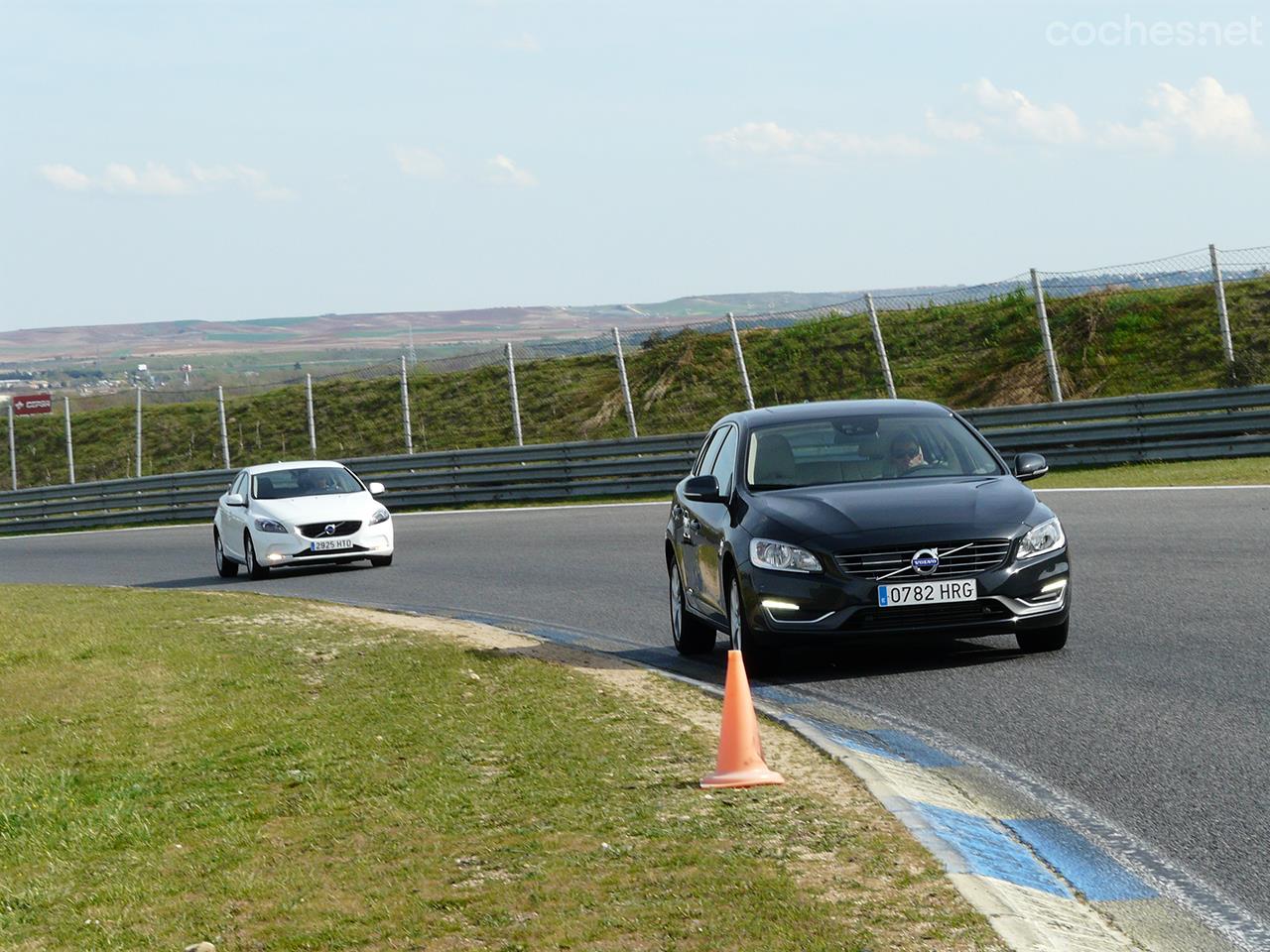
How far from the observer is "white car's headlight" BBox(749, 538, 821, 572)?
9.81 meters

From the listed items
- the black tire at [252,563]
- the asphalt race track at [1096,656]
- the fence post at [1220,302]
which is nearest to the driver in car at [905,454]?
the asphalt race track at [1096,656]

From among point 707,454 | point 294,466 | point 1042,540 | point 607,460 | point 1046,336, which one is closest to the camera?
point 1042,540

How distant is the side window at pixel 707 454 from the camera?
12.1m

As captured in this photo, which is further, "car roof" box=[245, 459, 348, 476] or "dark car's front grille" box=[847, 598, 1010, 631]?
"car roof" box=[245, 459, 348, 476]

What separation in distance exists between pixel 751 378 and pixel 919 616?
32.0 metres

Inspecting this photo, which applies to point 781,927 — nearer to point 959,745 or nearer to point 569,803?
point 569,803

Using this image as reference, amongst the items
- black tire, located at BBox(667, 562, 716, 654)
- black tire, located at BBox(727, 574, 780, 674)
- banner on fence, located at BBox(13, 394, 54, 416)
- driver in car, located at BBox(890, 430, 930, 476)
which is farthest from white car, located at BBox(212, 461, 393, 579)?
banner on fence, located at BBox(13, 394, 54, 416)

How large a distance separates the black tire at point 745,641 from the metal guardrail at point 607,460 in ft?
46.5

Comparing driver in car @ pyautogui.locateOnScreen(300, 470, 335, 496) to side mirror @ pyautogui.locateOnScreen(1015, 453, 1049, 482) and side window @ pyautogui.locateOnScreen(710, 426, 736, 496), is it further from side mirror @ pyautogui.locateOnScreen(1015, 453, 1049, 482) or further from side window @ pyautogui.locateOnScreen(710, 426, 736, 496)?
side mirror @ pyautogui.locateOnScreen(1015, 453, 1049, 482)

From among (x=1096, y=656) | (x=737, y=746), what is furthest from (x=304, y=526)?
(x=737, y=746)

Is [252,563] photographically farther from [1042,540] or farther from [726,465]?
[1042,540]

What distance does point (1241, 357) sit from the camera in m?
25.3

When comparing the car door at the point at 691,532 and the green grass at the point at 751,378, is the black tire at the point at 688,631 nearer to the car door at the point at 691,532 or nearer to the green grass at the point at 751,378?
the car door at the point at 691,532

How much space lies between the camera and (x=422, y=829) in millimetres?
6441
